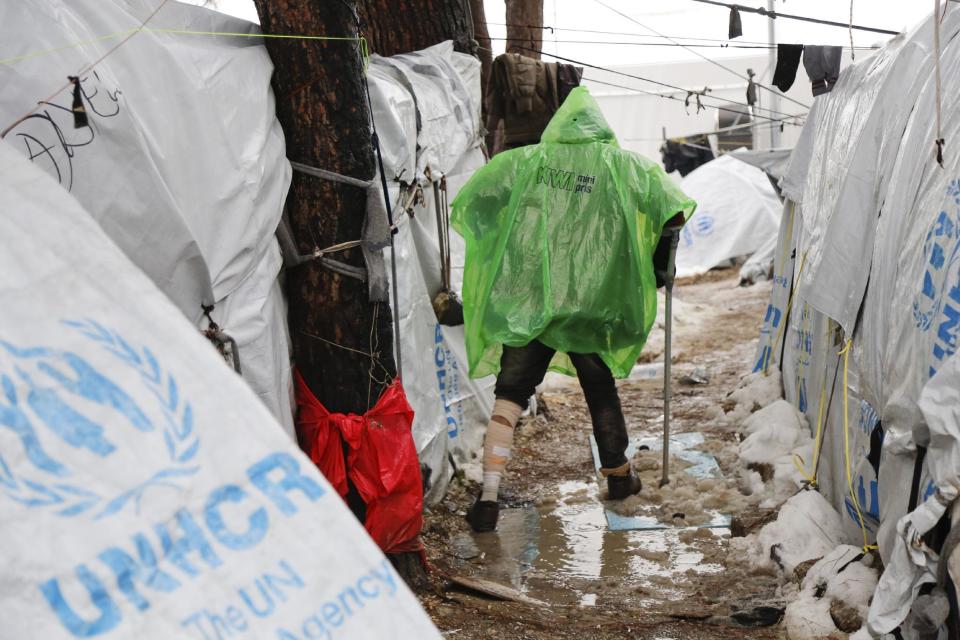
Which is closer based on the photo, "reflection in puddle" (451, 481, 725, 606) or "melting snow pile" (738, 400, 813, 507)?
"reflection in puddle" (451, 481, 725, 606)

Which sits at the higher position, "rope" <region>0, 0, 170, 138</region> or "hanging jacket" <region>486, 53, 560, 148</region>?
"rope" <region>0, 0, 170, 138</region>

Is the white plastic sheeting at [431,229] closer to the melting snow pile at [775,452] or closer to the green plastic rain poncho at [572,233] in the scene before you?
the green plastic rain poncho at [572,233]

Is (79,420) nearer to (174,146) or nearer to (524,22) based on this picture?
(174,146)

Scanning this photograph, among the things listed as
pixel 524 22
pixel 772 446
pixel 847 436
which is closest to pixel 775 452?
pixel 772 446

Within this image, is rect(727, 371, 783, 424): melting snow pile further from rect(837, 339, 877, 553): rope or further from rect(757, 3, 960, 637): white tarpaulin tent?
rect(837, 339, 877, 553): rope

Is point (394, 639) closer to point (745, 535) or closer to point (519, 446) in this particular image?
point (745, 535)

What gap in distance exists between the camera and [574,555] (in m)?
4.67

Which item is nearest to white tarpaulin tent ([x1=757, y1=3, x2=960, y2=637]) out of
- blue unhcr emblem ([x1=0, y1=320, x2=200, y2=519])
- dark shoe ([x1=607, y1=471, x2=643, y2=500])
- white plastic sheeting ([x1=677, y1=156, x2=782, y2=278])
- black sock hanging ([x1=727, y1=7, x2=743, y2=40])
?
black sock hanging ([x1=727, y1=7, x2=743, y2=40])

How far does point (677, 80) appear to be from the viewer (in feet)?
70.5

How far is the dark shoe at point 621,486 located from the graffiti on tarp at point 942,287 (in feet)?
7.86

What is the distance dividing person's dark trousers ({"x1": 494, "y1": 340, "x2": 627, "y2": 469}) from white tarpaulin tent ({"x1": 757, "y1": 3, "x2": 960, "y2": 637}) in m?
1.08

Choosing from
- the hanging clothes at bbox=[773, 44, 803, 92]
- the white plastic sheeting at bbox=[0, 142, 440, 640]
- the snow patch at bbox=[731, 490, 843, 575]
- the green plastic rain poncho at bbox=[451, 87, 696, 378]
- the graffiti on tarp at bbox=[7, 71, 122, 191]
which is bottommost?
the snow patch at bbox=[731, 490, 843, 575]

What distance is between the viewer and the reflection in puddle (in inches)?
167

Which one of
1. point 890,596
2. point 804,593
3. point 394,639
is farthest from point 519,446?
point 394,639
